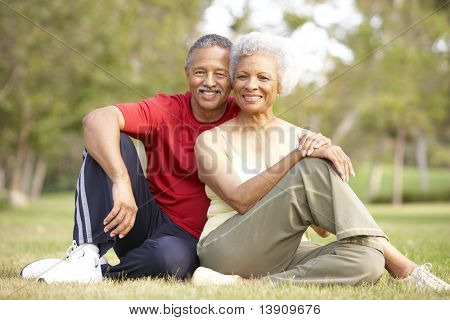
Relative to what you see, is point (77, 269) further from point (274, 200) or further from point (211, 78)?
point (211, 78)

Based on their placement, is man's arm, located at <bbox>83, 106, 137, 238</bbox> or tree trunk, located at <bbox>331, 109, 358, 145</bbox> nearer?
man's arm, located at <bbox>83, 106, 137, 238</bbox>

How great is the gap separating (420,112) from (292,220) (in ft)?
71.7

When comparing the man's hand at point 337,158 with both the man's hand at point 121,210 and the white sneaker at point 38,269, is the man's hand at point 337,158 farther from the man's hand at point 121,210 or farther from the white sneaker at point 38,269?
the white sneaker at point 38,269

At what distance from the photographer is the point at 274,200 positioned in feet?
10.7

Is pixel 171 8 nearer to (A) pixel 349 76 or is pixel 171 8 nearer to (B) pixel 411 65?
(A) pixel 349 76

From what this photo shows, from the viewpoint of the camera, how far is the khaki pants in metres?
3.17

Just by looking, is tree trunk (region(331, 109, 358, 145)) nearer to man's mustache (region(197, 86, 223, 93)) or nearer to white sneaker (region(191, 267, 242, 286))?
man's mustache (region(197, 86, 223, 93))

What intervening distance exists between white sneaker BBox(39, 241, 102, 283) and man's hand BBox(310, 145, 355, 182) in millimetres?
1435

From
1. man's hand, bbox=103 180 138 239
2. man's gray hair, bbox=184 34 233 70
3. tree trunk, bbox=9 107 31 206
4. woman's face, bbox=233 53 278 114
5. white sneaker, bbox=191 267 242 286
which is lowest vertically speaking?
white sneaker, bbox=191 267 242 286

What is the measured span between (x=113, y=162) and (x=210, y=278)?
882 mm

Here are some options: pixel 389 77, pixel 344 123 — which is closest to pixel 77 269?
pixel 389 77

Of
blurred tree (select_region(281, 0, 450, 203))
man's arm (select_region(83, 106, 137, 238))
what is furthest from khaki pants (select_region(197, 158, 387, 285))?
blurred tree (select_region(281, 0, 450, 203))

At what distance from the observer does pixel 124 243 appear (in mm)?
3982

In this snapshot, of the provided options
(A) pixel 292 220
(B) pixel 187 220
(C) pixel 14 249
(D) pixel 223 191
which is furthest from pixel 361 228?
(C) pixel 14 249
